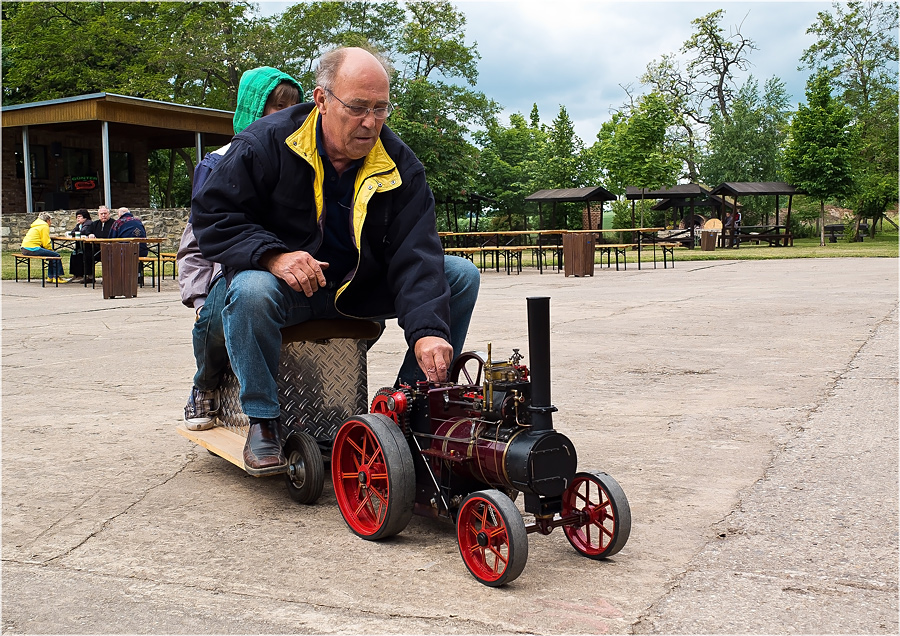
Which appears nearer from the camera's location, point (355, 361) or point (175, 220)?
point (355, 361)

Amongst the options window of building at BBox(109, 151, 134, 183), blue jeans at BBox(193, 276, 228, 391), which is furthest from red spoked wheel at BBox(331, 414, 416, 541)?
window of building at BBox(109, 151, 134, 183)

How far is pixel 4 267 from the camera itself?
2225 centimetres

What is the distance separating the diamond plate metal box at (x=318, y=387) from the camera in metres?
3.50

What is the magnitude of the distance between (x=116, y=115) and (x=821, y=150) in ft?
90.5

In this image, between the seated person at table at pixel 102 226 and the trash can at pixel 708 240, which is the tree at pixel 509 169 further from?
the seated person at table at pixel 102 226

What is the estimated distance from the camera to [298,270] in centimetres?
303

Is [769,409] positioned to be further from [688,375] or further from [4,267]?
[4,267]

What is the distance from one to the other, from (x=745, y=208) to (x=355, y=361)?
4897cm

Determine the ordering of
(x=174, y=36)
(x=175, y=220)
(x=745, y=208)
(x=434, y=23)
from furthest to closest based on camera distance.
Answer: (x=745, y=208) < (x=434, y=23) < (x=174, y=36) < (x=175, y=220)

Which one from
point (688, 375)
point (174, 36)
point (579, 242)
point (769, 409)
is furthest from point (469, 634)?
point (174, 36)

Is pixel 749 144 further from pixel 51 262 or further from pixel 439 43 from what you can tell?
pixel 51 262

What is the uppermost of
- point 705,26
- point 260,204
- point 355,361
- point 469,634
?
point 705,26

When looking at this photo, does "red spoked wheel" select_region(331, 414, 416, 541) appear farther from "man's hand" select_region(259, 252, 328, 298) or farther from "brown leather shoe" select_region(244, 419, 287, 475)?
"man's hand" select_region(259, 252, 328, 298)

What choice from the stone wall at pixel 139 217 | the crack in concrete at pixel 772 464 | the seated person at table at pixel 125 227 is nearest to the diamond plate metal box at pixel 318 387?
the crack in concrete at pixel 772 464
